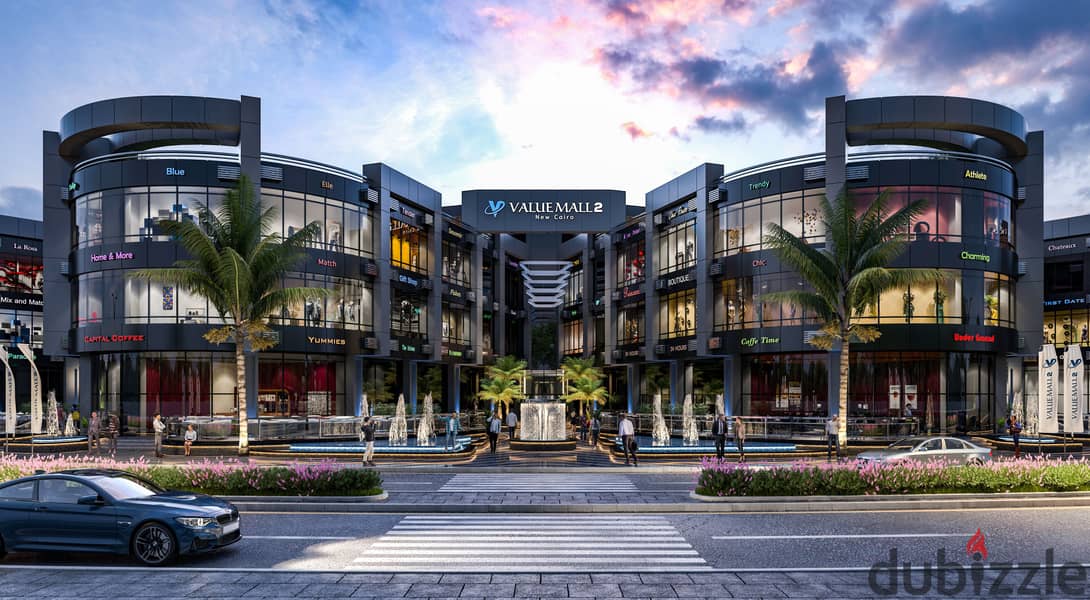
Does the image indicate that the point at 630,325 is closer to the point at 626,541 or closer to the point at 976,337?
the point at 976,337

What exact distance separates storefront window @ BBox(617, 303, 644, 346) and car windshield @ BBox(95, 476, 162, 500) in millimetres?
49301

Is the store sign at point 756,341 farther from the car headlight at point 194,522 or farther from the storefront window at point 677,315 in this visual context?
the car headlight at point 194,522

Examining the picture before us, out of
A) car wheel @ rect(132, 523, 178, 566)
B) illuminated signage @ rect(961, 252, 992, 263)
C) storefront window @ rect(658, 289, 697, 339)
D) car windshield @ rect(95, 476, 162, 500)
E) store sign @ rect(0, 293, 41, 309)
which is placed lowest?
car wheel @ rect(132, 523, 178, 566)

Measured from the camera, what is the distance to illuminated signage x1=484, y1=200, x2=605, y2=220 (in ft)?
175

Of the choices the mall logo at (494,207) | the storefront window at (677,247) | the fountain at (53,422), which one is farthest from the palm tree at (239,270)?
the storefront window at (677,247)

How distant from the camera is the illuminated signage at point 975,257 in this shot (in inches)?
1807

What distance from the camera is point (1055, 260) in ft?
234

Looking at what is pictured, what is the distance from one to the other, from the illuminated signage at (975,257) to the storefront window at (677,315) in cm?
1605

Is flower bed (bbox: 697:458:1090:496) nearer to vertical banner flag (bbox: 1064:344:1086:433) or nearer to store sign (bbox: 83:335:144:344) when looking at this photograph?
vertical banner flag (bbox: 1064:344:1086:433)

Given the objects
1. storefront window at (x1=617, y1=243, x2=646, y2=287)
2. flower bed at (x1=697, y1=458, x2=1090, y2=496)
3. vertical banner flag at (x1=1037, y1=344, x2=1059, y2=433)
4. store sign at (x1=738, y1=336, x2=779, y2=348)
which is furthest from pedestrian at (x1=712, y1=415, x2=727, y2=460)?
storefront window at (x1=617, y1=243, x2=646, y2=287)

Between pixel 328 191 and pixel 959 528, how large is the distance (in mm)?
42530

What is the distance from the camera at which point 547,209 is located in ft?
175

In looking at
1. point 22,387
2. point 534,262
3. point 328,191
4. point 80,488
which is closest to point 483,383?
point 534,262

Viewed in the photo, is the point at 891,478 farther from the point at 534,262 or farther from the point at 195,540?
the point at 534,262
